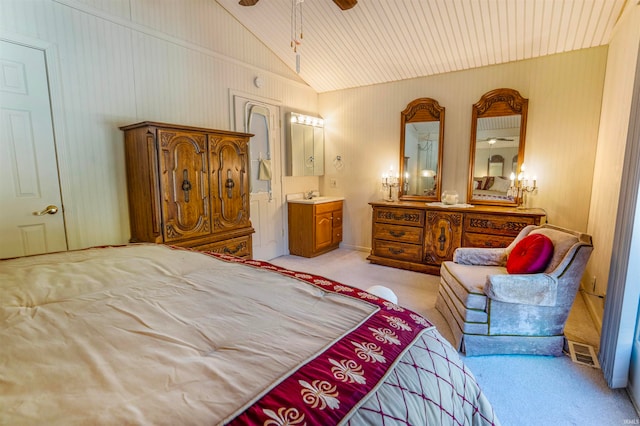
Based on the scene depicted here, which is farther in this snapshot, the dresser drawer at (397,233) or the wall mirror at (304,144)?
the wall mirror at (304,144)

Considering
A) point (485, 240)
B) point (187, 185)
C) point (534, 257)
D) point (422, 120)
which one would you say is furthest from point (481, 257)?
point (187, 185)

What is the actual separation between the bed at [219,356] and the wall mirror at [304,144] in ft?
11.7

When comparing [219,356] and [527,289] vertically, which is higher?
[219,356]

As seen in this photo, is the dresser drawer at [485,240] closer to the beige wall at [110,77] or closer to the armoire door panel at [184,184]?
the armoire door panel at [184,184]

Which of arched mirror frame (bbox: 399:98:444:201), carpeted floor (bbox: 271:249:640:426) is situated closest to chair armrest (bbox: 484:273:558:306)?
carpeted floor (bbox: 271:249:640:426)

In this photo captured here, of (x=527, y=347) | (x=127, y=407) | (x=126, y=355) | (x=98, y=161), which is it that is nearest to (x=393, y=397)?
(x=127, y=407)

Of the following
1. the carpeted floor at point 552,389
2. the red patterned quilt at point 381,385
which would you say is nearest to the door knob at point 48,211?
the red patterned quilt at point 381,385

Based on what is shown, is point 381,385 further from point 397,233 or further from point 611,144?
point 397,233

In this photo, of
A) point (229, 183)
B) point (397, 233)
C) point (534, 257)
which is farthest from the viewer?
point (397, 233)

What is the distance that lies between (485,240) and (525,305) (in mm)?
1563

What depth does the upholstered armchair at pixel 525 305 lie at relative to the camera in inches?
85.3

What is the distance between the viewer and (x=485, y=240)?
367 centimetres

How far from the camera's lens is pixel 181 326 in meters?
0.99

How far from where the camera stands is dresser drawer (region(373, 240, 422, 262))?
4.16 m
